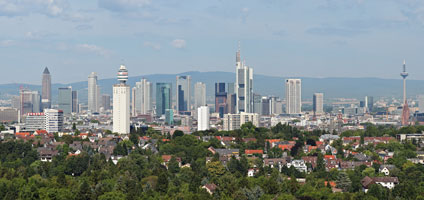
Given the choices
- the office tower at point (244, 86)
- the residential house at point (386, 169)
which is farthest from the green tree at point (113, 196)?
the office tower at point (244, 86)

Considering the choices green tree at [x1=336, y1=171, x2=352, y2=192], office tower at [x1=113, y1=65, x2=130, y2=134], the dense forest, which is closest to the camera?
the dense forest

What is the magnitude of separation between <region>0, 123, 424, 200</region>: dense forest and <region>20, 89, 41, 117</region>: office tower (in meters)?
124

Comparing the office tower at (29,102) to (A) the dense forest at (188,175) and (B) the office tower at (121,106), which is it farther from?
(A) the dense forest at (188,175)

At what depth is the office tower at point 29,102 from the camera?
186 m

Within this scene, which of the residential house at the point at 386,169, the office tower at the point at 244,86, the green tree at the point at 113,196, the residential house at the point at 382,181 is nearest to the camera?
the green tree at the point at 113,196

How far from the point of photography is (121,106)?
97.2 m

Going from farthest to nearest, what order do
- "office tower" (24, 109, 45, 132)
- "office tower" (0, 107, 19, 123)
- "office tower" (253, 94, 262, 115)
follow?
1. "office tower" (253, 94, 262, 115)
2. "office tower" (0, 107, 19, 123)
3. "office tower" (24, 109, 45, 132)

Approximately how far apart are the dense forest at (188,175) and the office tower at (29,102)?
12362cm

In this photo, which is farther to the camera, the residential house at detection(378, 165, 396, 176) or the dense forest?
the residential house at detection(378, 165, 396, 176)

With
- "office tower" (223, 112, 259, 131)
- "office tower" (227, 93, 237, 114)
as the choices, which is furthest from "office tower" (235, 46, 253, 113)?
"office tower" (223, 112, 259, 131)

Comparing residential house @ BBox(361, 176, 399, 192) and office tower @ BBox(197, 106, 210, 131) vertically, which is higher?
office tower @ BBox(197, 106, 210, 131)

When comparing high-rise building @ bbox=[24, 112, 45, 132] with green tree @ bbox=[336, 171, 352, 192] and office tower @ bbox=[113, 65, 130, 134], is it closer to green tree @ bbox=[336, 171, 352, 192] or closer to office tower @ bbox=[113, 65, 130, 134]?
office tower @ bbox=[113, 65, 130, 134]

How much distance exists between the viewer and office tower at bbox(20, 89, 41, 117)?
185875 millimetres

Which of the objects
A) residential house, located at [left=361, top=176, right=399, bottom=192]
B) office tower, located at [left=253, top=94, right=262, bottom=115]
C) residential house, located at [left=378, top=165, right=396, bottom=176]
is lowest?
residential house, located at [left=361, top=176, right=399, bottom=192]
